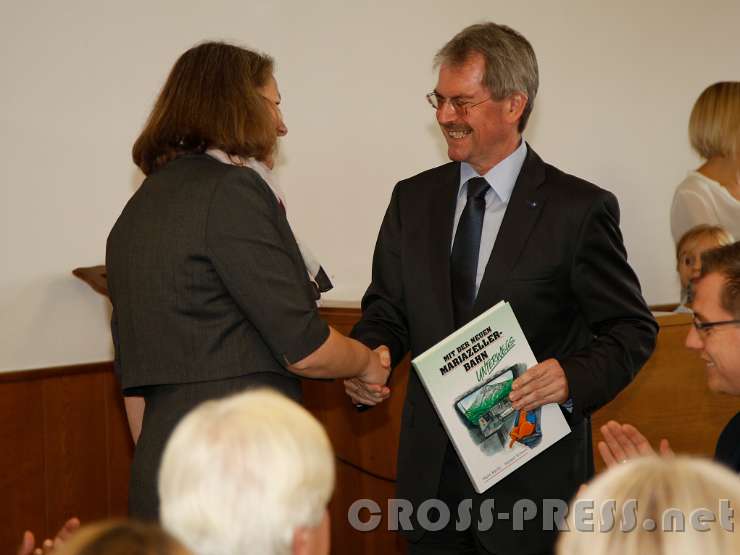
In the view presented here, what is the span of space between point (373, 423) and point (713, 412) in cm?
145

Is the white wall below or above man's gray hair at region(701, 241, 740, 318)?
above

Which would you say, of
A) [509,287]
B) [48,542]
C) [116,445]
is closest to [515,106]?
[509,287]

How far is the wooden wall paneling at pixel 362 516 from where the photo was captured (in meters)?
4.45

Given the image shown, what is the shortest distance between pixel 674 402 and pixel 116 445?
8.10 feet

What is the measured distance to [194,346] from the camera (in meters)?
2.43

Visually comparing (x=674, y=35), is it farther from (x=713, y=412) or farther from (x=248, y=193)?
(x=248, y=193)

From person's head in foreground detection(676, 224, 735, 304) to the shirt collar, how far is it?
1915mm

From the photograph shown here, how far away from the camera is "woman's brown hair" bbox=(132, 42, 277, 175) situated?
100.0 inches

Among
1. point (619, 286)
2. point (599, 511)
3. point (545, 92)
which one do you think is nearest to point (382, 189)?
point (545, 92)

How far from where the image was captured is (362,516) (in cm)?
473

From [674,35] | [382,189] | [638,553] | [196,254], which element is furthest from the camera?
[674,35]

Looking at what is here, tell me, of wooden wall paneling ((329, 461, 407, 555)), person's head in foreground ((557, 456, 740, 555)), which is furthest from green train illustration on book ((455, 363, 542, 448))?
wooden wall paneling ((329, 461, 407, 555))

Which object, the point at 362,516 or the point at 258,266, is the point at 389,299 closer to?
the point at 258,266

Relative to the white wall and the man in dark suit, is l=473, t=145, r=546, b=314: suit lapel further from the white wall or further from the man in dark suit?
the white wall
